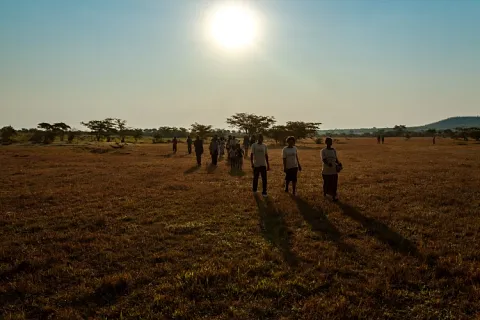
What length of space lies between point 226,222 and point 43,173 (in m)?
14.4

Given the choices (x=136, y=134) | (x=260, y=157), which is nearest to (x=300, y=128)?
(x=136, y=134)

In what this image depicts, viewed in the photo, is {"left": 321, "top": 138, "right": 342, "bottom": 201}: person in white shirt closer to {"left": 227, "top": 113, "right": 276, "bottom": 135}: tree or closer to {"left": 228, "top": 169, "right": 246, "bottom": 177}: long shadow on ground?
{"left": 228, "top": 169, "right": 246, "bottom": 177}: long shadow on ground

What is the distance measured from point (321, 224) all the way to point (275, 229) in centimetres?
120

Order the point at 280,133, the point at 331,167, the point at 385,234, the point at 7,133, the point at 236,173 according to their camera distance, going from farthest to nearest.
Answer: the point at 280,133
the point at 7,133
the point at 236,173
the point at 331,167
the point at 385,234

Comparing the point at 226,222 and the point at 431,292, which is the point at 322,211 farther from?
the point at 431,292

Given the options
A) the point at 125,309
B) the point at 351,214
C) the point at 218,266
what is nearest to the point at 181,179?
the point at 351,214

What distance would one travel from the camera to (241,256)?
608cm

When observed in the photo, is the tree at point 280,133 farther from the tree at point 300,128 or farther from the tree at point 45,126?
the tree at point 45,126

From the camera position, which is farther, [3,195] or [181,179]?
[181,179]

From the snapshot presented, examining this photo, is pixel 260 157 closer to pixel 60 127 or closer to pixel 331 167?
pixel 331 167

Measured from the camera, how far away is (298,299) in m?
4.58

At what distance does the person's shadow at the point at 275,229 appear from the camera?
241 inches

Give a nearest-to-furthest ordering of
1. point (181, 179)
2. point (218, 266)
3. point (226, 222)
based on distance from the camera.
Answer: point (218, 266) → point (226, 222) → point (181, 179)

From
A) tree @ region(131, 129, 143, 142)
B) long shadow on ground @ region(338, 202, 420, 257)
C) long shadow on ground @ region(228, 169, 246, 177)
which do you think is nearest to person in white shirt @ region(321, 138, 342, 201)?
long shadow on ground @ region(338, 202, 420, 257)
